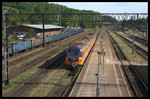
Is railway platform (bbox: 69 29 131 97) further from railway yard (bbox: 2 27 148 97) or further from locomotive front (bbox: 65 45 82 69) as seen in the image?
locomotive front (bbox: 65 45 82 69)

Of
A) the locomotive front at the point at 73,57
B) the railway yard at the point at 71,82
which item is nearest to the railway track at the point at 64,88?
the railway yard at the point at 71,82

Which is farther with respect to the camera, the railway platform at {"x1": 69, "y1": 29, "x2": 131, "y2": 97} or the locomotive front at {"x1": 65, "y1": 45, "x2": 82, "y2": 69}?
the locomotive front at {"x1": 65, "y1": 45, "x2": 82, "y2": 69}

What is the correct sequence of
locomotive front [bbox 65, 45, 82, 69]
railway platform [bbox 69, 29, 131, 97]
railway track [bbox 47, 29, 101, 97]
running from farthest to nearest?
locomotive front [bbox 65, 45, 82, 69]
railway track [bbox 47, 29, 101, 97]
railway platform [bbox 69, 29, 131, 97]

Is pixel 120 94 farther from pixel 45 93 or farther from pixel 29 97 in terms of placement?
pixel 29 97

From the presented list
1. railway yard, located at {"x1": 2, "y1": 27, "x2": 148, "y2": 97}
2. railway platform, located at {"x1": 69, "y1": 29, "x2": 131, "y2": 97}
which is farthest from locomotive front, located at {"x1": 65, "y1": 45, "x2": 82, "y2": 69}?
railway platform, located at {"x1": 69, "y1": 29, "x2": 131, "y2": 97}

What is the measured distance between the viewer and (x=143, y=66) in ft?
89.8

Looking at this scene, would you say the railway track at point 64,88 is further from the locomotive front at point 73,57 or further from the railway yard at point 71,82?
the locomotive front at point 73,57

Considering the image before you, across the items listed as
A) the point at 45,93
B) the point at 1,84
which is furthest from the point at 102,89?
the point at 1,84

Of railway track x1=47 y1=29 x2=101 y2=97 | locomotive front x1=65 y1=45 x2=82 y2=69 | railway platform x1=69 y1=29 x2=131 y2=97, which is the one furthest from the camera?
locomotive front x1=65 y1=45 x2=82 y2=69

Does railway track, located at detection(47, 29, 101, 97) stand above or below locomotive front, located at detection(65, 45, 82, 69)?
below

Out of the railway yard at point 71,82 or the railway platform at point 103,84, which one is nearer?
the railway platform at point 103,84

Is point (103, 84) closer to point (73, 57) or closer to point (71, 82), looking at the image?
point (71, 82)

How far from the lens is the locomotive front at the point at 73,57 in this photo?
2273 centimetres

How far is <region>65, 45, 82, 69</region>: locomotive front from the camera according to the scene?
2273cm
